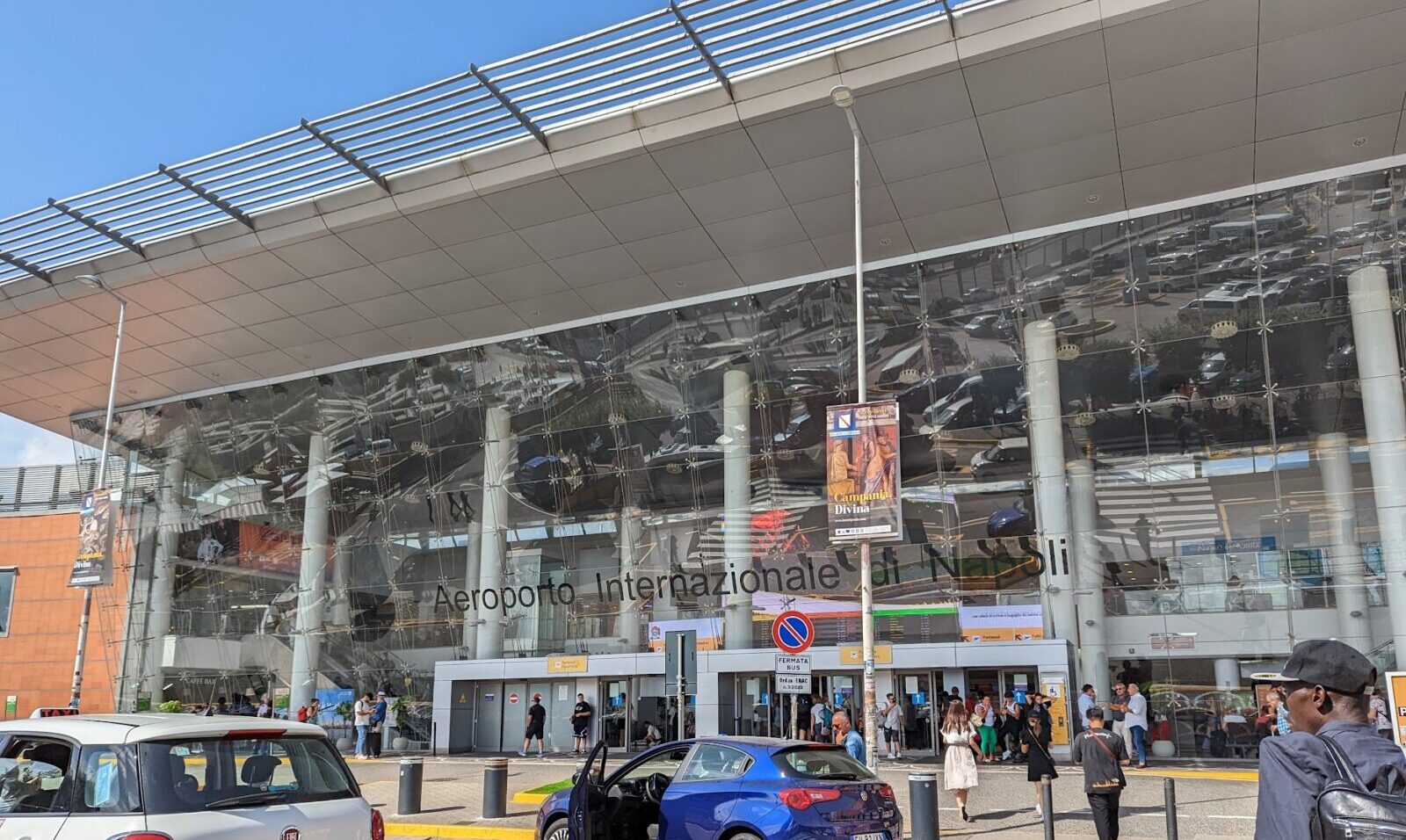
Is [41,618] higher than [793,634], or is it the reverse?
[41,618]

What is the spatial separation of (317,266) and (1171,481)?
20.5 metres

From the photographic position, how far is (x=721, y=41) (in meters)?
18.5

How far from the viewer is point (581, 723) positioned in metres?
26.0

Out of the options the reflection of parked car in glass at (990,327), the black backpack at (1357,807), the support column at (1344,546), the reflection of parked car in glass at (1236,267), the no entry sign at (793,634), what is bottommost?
the black backpack at (1357,807)

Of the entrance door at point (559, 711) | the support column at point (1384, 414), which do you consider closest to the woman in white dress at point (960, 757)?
the support column at point (1384, 414)

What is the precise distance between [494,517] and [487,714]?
218 inches

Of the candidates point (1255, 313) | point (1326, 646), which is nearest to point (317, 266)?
point (1255, 313)

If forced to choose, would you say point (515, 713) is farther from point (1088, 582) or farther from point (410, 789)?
point (1088, 582)

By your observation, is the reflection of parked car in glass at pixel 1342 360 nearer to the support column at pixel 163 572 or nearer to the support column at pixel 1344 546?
the support column at pixel 1344 546

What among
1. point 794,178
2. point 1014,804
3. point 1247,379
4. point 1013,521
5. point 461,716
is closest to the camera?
→ point 1014,804

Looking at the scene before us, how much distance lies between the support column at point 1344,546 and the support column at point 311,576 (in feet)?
90.0

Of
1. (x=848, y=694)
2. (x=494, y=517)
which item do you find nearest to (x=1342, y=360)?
(x=848, y=694)

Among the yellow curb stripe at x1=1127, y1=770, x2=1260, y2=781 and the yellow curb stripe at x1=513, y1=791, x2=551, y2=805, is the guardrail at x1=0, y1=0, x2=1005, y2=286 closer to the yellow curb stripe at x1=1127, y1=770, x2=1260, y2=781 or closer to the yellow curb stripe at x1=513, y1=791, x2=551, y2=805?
the yellow curb stripe at x1=513, y1=791, x2=551, y2=805

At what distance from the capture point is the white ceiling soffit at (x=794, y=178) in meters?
17.7
